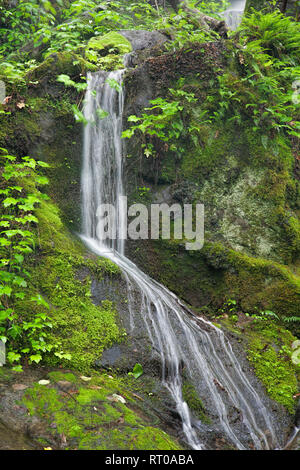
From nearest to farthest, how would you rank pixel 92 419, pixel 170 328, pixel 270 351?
1. pixel 92 419
2. pixel 170 328
3. pixel 270 351

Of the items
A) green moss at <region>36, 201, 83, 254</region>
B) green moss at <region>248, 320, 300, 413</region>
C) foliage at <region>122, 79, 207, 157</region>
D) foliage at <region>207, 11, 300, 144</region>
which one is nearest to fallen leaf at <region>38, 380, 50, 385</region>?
green moss at <region>36, 201, 83, 254</region>

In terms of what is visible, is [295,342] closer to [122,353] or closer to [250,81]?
[122,353]

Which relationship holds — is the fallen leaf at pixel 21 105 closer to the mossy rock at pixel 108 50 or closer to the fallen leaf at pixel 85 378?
the mossy rock at pixel 108 50

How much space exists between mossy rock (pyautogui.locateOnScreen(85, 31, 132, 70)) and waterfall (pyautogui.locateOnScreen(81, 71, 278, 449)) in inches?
20.3

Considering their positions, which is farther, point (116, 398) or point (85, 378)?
point (85, 378)

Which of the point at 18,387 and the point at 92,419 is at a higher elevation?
the point at 18,387

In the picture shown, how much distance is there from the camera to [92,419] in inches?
119

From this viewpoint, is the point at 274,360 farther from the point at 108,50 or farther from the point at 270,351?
the point at 108,50

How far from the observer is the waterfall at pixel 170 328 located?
3975 millimetres

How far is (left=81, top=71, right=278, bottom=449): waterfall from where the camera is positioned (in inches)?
156

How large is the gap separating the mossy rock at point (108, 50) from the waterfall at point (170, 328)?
52 centimetres

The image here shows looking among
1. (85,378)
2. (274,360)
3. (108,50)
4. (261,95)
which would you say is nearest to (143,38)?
(108,50)

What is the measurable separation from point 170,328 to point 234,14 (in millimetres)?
15682

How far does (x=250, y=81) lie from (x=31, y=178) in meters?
4.72
